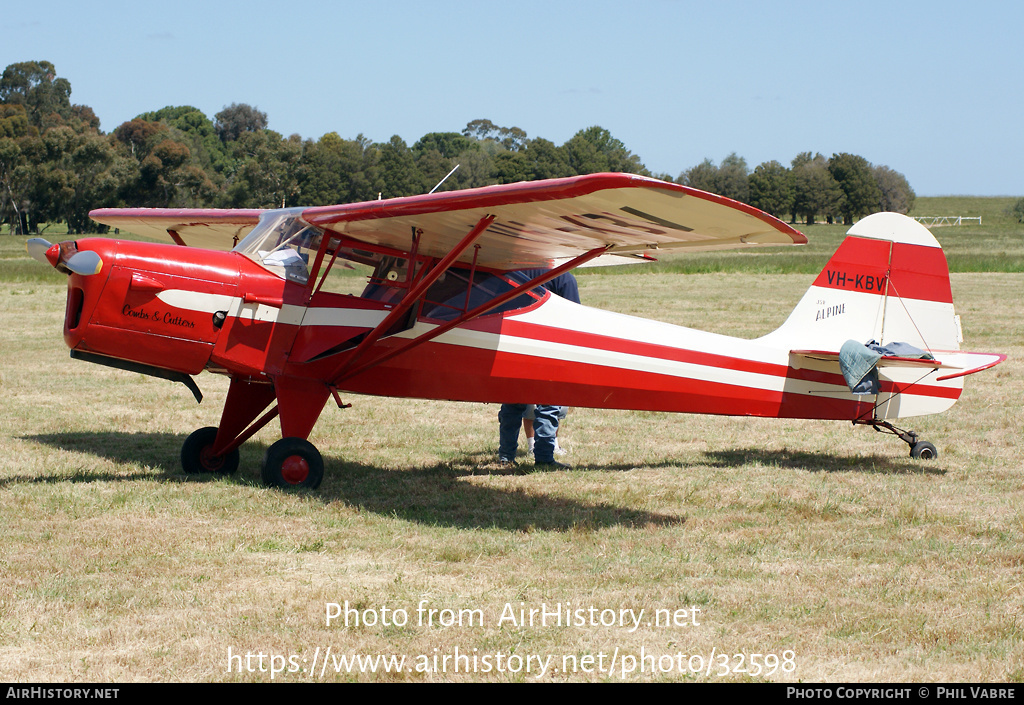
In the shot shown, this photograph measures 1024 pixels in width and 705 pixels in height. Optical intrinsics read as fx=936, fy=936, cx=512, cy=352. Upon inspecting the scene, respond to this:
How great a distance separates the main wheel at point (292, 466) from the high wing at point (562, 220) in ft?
5.58

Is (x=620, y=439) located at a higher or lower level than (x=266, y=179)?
lower

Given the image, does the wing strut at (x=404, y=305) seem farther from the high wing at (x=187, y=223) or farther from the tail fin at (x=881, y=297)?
the tail fin at (x=881, y=297)

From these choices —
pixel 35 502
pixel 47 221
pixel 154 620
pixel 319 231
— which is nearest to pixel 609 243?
pixel 319 231

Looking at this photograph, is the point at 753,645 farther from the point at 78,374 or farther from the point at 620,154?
the point at 620,154

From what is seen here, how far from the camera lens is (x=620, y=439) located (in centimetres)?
976

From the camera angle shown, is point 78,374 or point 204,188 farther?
point 204,188

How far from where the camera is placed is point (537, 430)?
8664 millimetres

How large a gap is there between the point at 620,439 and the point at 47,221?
8278 centimetres

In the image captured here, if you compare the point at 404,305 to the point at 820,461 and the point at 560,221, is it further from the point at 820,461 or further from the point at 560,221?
the point at 820,461

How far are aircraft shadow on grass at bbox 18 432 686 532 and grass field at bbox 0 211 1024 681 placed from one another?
4 cm

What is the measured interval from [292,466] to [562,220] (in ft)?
9.46

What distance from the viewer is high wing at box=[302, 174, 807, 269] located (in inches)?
205

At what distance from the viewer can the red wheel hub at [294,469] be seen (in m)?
7.19

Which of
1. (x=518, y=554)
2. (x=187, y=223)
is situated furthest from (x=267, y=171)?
(x=518, y=554)
